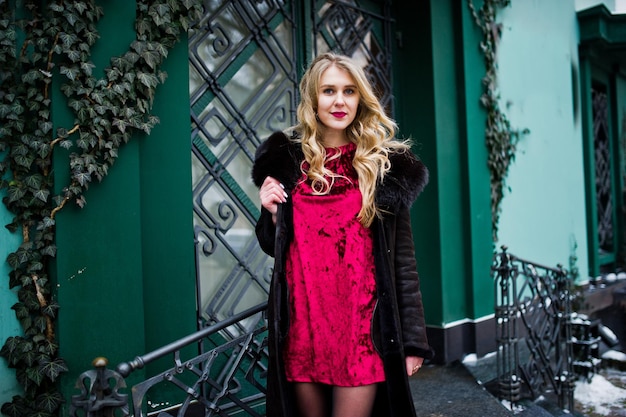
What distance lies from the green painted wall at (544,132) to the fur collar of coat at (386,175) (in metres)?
4.19

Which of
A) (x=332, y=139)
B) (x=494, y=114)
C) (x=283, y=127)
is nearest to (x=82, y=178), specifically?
(x=332, y=139)

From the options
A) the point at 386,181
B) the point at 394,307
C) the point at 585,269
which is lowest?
the point at 585,269

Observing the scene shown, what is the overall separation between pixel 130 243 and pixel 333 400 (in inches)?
55.7

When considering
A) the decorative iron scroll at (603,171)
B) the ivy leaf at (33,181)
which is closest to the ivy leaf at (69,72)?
the ivy leaf at (33,181)

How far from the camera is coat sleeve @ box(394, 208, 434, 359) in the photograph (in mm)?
2236

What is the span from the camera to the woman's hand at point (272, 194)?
2.33 m

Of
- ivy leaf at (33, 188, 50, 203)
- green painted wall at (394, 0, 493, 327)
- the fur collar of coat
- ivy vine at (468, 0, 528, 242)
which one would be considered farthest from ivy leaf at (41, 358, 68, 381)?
ivy vine at (468, 0, 528, 242)

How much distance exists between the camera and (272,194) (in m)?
2.33

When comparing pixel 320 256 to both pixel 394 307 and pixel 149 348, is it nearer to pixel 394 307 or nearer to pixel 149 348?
pixel 394 307

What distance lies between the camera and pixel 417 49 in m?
5.31

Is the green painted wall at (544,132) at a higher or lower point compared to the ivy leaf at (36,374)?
higher

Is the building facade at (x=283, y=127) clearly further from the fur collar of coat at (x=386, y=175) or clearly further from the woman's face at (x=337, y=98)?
the woman's face at (x=337, y=98)

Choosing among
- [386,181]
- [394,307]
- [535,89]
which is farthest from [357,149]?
[535,89]

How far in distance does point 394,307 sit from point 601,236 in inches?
365
